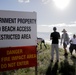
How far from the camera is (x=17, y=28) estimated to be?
941 centimetres

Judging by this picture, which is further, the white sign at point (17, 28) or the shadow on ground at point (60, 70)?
the shadow on ground at point (60, 70)

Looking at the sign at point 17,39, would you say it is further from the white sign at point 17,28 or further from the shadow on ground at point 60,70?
the shadow on ground at point 60,70

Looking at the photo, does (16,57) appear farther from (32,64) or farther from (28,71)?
(28,71)

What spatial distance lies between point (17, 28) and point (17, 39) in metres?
0.39

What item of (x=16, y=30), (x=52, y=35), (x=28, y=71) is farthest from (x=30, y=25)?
(x=52, y=35)

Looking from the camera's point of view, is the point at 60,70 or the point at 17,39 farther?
the point at 60,70

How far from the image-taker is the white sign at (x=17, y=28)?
9.18 meters

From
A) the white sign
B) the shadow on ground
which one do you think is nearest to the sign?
the white sign

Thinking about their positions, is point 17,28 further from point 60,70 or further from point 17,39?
point 60,70

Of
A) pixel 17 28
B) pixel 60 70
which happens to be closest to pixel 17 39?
pixel 17 28

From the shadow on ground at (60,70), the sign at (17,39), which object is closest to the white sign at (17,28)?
the sign at (17,39)

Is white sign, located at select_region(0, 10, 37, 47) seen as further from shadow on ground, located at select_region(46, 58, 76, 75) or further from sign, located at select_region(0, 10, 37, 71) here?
shadow on ground, located at select_region(46, 58, 76, 75)

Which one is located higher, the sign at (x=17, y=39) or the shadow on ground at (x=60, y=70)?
the sign at (x=17, y=39)

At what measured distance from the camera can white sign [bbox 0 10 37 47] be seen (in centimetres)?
918
